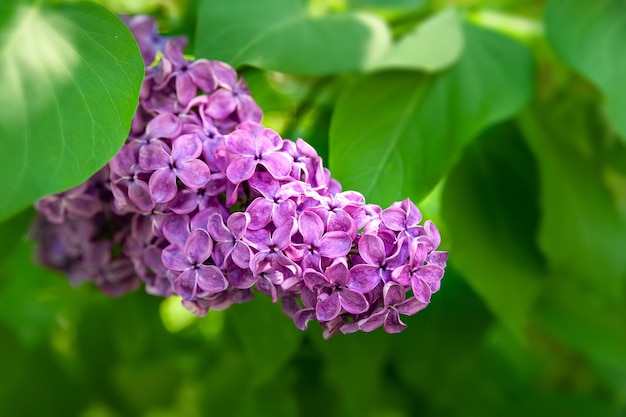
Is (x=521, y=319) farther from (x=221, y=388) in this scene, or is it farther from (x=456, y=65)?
(x=221, y=388)

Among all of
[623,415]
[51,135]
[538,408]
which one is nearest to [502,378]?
[538,408]

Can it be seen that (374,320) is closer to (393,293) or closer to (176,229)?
(393,293)

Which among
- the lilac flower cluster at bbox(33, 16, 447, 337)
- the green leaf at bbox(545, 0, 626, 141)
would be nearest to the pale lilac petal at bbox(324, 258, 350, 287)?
the lilac flower cluster at bbox(33, 16, 447, 337)

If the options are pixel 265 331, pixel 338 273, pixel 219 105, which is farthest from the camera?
pixel 265 331

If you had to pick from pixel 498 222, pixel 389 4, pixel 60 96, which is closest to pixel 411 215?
pixel 60 96

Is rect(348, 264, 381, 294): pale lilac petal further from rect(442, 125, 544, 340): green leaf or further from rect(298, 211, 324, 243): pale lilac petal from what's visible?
rect(442, 125, 544, 340): green leaf

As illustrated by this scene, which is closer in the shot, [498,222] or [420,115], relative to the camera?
[420,115]

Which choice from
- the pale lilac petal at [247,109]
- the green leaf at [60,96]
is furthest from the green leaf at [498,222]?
the green leaf at [60,96]
